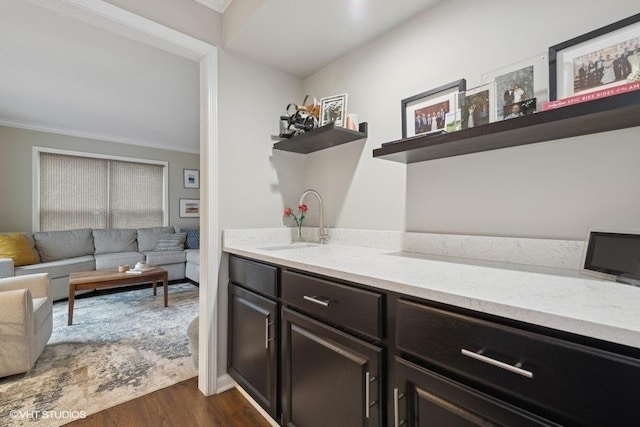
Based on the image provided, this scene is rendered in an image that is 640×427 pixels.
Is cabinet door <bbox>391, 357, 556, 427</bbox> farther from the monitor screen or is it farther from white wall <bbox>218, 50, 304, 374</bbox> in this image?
white wall <bbox>218, 50, 304, 374</bbox>

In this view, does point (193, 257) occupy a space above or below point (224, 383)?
above

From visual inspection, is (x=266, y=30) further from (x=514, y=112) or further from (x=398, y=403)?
(x=398, y=403)

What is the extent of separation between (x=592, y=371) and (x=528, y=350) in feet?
0.34

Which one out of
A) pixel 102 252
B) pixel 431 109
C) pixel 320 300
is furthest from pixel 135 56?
pixel 102 252

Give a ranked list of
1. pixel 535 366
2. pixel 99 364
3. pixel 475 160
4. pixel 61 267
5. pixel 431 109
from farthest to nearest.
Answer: pixel 61 267 → pixel 99 364 → pixel 431 109 → pixel 475 160 → pixel 535 366

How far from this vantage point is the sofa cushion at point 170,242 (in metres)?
4.85

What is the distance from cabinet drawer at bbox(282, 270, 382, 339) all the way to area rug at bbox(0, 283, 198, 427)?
4.44ft

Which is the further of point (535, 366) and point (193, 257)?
point (193, 257)

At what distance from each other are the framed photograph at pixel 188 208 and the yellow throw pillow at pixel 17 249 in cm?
230

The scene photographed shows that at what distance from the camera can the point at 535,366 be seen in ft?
2.06

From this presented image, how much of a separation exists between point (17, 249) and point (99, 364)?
8.61 ft

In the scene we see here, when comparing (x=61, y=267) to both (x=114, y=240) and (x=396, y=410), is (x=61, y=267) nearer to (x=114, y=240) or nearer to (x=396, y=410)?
(x=114, y=240)

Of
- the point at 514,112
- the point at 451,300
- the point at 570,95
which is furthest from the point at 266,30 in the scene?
the point at 451,300

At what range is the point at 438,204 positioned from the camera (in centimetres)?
149
